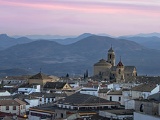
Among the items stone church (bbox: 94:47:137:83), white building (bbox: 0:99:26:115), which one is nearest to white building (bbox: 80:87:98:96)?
white building (bbox: 0:99:26:115)

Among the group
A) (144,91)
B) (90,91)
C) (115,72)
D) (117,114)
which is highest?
(115,72)

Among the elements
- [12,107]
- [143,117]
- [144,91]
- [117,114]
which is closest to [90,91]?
[144,91]

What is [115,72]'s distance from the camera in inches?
4409

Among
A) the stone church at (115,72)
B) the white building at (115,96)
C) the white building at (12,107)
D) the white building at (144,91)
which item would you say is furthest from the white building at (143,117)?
the stone church at (115,72)

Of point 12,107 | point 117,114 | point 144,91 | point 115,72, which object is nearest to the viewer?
point 117,114

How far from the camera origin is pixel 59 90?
8775 cm

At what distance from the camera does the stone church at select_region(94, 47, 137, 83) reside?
359ft

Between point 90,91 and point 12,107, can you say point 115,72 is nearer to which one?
point 90,91

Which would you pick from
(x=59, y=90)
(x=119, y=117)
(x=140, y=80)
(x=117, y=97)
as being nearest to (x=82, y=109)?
(x=119, y=117)

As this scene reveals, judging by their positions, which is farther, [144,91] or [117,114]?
[144,91]

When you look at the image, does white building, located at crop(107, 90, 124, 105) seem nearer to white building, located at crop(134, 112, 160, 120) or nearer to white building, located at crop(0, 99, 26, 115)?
white building, located at crop(0, 99, 26, 115)

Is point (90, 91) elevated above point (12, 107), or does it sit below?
above

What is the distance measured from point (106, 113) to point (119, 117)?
5.65ft

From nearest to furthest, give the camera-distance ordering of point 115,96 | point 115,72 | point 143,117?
point 143,117, point 115,96, point 115,72
